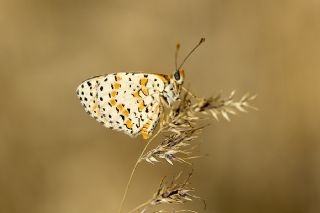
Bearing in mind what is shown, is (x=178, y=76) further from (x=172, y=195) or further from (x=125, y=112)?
(x=172, y=195)

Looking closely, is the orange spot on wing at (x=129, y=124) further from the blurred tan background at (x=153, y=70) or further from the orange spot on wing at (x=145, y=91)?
the blurred tan background at (x=153, y=70)

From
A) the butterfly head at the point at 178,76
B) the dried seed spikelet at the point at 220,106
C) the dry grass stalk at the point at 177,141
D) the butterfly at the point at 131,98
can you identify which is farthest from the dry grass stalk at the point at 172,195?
the butterfly head at the point at 178,76

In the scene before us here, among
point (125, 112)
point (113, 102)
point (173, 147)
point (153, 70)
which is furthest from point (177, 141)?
point (153, 70)

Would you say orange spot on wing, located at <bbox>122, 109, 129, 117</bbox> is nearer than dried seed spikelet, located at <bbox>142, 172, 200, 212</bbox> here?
No

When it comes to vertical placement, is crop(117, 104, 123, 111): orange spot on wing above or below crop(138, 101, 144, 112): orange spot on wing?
below

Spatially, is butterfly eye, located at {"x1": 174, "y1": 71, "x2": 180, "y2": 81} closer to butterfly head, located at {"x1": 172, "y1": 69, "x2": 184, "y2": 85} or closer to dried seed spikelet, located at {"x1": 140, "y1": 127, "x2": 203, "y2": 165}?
butterfly head, located at {"x1": 172, "y1": 69, "x2": 184, "y2": 85}

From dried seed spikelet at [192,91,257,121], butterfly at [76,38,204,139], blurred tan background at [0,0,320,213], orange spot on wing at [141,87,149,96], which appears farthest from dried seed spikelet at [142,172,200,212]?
blurred tan background at [0,0,320,213]

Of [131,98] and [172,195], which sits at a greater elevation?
[131,98]

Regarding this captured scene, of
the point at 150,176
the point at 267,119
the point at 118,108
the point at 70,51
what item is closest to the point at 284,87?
the point at 267,119
